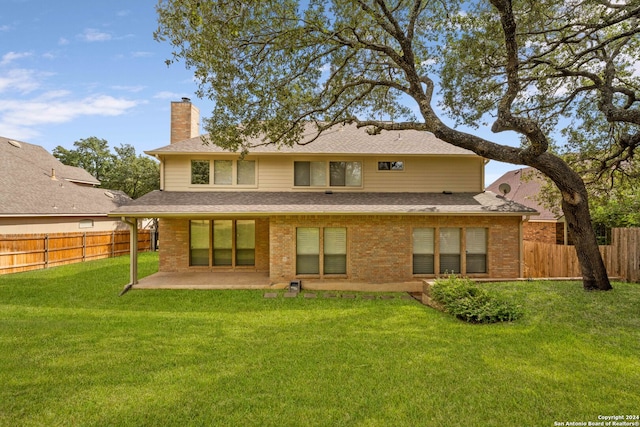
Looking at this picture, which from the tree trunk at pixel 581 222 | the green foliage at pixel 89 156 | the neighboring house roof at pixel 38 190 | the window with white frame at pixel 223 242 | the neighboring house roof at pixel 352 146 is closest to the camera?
the tree trunk at pixel 581 222

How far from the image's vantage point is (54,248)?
14.9 meters

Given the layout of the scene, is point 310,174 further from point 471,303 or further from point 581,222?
point 581,222

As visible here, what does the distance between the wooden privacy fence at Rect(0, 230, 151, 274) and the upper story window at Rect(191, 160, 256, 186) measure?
8.82 m

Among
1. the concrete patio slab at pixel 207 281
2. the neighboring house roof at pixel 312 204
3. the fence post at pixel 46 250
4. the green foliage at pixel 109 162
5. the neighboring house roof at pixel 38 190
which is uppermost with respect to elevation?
the green foliage at pixel 109 162

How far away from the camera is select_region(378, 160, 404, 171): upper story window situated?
478 inches

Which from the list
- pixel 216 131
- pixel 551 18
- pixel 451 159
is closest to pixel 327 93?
pixel 216 131

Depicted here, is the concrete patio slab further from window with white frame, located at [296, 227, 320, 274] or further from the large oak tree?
the large oak tree

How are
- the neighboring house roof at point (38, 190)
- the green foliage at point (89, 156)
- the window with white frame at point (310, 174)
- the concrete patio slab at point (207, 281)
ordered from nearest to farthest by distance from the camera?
the concrete patio slab at point (207, 281) < the window with white frame at point (310, 174) < the neighboring house roof at point (38, 190) < the green foliage at point (89, 156)

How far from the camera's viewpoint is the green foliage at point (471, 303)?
22.4 ft

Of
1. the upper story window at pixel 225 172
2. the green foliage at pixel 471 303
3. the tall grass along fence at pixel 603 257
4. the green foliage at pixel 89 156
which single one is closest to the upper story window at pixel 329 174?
the upper story window at pixel 225 172

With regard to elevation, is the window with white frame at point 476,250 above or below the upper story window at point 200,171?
below

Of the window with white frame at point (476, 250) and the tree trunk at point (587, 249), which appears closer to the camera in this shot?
the tree trunk at point (587, 249)

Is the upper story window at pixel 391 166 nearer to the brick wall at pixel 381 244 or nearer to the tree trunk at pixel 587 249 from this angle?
the brick wall at pixel 381 244

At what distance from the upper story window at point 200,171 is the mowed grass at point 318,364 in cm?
539
